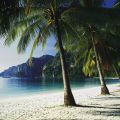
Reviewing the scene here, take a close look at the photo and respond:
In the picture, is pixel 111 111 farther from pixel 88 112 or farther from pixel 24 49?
pixel 24 49

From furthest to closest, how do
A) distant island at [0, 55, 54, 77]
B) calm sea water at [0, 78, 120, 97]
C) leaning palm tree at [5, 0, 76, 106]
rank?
distant island at [0, 55, 54, 77]
calm sea water at [0, 78, 120, 97]
leaning palm tree at [5, 0, 76, 106]

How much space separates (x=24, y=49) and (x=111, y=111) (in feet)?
19.7

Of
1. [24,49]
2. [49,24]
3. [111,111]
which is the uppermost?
[49,24]

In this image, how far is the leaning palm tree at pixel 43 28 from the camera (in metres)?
13.7

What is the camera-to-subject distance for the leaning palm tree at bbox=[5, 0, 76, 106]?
44.9ft

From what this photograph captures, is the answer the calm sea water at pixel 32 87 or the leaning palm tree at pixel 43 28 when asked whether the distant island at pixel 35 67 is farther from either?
the leaning palm tree at pixel 43 28

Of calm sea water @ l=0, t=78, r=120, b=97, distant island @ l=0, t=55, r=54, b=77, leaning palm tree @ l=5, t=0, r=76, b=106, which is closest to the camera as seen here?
leaning palm tree @ l=5, t=0, r=76, b=106

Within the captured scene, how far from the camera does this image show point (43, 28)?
14969mm

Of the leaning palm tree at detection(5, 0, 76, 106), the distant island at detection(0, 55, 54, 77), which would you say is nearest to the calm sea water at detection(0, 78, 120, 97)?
the leaning palm tree at detection(5, 0, 76, 106)

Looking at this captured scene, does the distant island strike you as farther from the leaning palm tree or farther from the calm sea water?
the leaning palm tree

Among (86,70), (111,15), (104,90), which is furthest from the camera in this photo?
(86,70)

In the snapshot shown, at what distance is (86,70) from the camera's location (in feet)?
90.5

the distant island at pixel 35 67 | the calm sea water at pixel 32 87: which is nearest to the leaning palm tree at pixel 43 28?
the calm sea water at pixel 32 87

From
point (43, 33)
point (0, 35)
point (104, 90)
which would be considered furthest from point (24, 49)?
point (104, 90)
